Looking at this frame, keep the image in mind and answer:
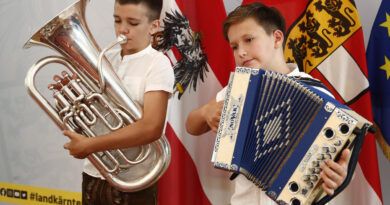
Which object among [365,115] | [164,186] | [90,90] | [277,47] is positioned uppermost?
[277,47]

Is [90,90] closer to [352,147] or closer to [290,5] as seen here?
[290,5]

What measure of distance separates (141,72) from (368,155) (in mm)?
747

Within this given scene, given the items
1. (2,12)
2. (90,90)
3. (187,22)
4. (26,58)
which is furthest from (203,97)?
(2,12)

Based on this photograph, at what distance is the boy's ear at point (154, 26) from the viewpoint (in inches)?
61.5

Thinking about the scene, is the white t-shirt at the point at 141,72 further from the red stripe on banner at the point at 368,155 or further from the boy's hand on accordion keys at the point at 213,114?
the red stripe on banner at the point at 368,155

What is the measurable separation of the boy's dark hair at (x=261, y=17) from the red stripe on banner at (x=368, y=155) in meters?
0.34

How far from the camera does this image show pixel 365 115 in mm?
1381

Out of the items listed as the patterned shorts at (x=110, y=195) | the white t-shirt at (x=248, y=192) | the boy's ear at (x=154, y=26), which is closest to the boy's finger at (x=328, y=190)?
the white t-shirt at (x=248, y=192)

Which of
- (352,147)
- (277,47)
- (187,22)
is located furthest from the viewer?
(187,22)

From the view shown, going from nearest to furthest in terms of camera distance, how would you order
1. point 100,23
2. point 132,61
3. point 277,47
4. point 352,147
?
point 352,147 < point 277,47 < point 132,61 < point 100,23

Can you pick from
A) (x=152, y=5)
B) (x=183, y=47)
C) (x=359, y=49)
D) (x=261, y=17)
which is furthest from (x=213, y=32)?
A: (x=359, y=49)

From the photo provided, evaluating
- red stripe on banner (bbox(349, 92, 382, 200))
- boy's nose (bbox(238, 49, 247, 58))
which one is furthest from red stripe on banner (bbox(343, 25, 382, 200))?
boy's nose (bbox(238, 49, 247, 58))

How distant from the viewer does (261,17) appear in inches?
49.9

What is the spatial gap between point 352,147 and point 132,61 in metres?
0.80
